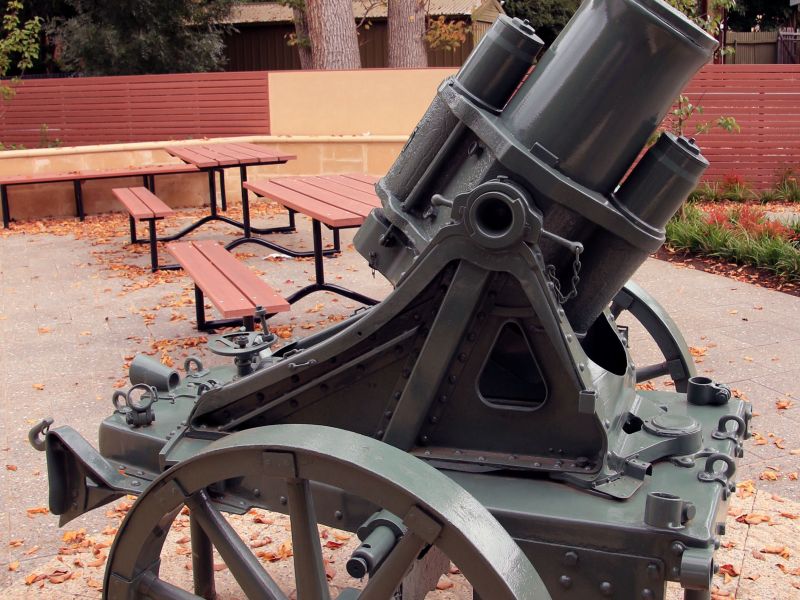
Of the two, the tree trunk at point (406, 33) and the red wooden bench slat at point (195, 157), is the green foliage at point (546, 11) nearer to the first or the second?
the tree trunk at point (406, 33)

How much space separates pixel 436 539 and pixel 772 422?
10.9 ft

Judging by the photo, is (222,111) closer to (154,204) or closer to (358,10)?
(154,204)

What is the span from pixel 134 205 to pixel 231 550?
7.13 m

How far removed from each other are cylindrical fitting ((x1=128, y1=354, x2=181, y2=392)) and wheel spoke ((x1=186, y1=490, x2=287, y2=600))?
0.80 metres

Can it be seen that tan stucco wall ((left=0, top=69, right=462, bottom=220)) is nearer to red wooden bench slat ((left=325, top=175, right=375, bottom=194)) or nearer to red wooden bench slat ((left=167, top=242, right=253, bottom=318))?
red wooden bench slat ((left=325, top=175, right=375, bottom=194))

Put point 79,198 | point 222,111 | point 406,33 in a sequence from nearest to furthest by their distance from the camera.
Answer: point 79,198 → point 222,111 → point 406,33

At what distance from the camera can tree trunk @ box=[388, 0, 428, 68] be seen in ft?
52.7

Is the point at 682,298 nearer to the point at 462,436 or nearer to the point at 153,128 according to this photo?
the point at 462,436

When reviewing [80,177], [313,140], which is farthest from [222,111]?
[80,177]

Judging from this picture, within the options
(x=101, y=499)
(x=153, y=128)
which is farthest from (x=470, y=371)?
(x=153, y=128)

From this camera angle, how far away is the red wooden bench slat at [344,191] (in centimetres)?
680

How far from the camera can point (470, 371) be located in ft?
8.43

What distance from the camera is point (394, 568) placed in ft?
7.10

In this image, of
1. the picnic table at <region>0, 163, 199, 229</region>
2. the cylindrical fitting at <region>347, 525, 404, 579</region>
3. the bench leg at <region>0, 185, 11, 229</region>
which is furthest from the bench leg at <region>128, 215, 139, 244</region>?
the cylindrical fitting at <region>347, 525, 404, 579</region>
